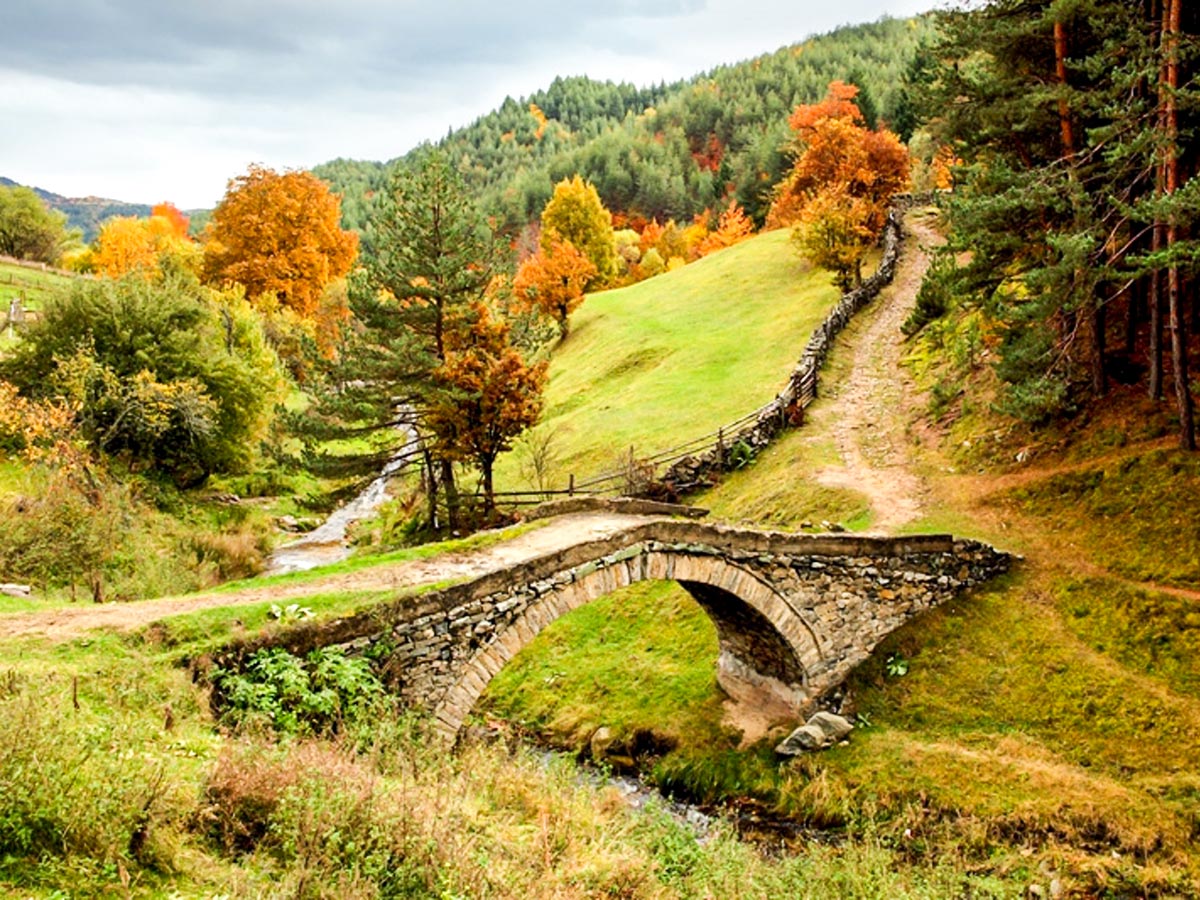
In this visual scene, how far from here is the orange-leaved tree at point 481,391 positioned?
2017 centimetres

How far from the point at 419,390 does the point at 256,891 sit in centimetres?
1694

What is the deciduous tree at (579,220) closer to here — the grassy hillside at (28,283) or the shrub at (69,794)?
the grassy hillside at (28,283)

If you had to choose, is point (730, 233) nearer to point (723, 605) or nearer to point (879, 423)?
point (879, 423)

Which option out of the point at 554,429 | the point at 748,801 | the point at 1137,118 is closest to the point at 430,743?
the point at 748,801

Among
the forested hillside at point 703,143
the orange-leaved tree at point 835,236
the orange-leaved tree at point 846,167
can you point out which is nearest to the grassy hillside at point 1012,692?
the orange-leaved tree at point 835,236

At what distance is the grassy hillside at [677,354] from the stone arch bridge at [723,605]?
12.2m

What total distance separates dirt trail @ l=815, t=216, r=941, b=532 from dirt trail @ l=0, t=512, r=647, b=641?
7961 millimetres

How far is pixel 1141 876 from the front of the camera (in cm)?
1035

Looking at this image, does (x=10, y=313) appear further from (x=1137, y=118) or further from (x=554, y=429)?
(x=1137, y=118)

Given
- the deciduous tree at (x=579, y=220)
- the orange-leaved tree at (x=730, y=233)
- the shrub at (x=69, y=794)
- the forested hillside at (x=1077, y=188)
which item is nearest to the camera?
the shrub at (x=69, y=794)

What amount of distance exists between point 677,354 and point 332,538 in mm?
18453

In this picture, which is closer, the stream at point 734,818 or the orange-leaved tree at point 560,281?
the stream at point 734,818

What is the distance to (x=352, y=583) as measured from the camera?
456 inches

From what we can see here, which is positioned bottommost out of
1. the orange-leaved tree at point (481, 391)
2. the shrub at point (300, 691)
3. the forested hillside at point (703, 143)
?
the shrub at point (300, 691)
